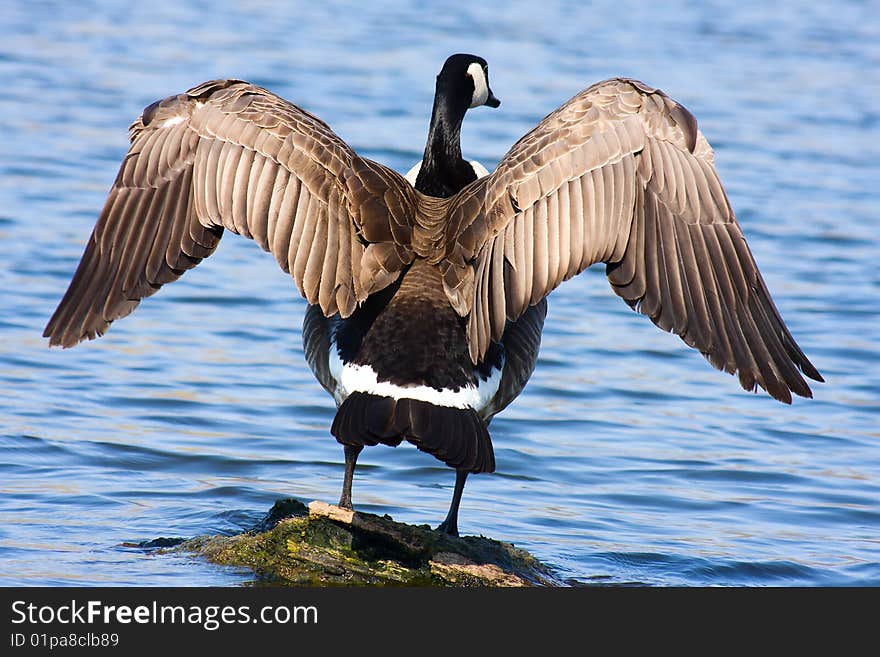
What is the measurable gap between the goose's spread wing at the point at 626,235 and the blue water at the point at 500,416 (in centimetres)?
152

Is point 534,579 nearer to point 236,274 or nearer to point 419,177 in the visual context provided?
point 419,177

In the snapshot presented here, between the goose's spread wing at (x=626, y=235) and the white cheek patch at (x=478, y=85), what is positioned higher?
the white cheek patch at (x=478, y=85)

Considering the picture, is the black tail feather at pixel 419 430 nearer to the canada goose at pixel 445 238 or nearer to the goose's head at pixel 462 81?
the canada goose at pixel 445 238

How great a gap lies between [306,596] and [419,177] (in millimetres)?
2608

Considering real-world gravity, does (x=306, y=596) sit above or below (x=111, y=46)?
below

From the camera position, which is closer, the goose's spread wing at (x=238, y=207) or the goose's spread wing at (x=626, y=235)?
the goose's spread wing at (x=626, y=235)

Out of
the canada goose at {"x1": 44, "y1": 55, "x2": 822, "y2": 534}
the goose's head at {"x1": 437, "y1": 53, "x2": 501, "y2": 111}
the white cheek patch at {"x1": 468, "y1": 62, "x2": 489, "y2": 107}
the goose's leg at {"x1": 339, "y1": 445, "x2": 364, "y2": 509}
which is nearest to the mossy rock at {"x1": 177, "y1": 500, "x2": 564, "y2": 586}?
the goose's leg at {"x1": 339, "y1": 445, "x2": 364, "y2": 509}

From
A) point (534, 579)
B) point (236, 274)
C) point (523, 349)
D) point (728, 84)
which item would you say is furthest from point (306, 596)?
point (728, 84)

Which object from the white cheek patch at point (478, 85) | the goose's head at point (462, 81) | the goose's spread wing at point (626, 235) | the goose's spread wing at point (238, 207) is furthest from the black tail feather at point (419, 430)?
the white cheek patch at point (478, 85)

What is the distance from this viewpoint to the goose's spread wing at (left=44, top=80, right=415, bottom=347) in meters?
6.14

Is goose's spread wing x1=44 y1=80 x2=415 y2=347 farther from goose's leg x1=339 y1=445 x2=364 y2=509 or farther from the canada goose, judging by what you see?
goose's leg x1=339 y1=445 x2=364 y2=509

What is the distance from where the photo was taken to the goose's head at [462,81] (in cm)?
792

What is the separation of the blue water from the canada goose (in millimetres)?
1298

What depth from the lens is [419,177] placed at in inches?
298
